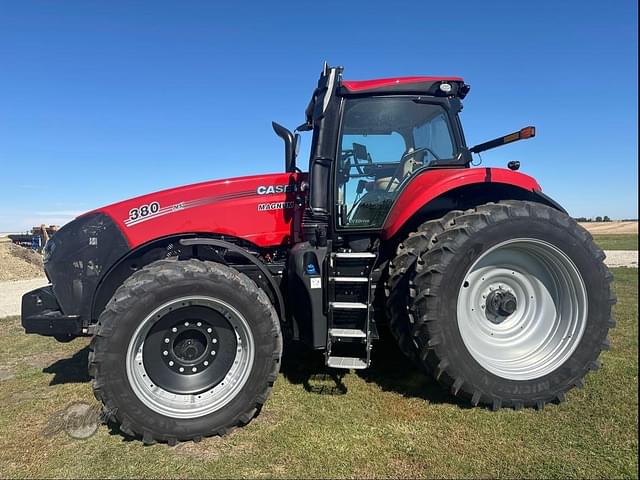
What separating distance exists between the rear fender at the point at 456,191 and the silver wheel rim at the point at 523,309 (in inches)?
21.2

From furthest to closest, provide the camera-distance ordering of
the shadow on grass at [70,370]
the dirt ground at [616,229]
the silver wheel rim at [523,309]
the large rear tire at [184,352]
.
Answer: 1. the shadow on grass at [70,370]
2. the silver wheel rim at [523,309]
3. the large rear tire at [184,352]
4. the dirt ground at [616,229]

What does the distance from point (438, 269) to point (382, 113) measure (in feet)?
5.24

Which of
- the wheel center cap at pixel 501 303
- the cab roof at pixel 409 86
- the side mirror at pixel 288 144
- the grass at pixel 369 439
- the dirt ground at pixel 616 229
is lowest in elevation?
the grass at pixel 369 439

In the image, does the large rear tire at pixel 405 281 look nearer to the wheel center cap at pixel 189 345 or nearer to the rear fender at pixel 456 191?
the rear fender at pixel 456 191

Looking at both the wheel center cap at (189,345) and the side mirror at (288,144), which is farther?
the side mirror at (288,144)

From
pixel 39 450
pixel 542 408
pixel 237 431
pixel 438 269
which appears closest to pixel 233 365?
pixel 237 431

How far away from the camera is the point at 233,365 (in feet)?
10.5

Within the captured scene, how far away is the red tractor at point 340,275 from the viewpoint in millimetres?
3057

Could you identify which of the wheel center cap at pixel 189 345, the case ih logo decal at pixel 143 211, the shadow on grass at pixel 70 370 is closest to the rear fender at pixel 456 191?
the wheel center cap at pixel 189 345

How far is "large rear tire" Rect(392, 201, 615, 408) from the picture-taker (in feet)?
10.2

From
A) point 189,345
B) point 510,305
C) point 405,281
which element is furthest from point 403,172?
point 189,345

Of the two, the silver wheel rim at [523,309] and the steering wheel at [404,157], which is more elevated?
the steering wheel at [404,157]

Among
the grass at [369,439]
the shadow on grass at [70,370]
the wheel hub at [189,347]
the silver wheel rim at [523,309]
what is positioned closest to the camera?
the grass at [369,439]

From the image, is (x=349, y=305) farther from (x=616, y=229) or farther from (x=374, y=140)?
(x=616, y=229)
